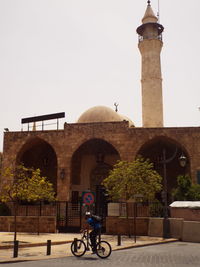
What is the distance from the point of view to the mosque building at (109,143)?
72.3ft

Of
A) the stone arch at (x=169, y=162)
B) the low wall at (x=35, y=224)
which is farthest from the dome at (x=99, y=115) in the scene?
the low wall at (x=35, y=224)

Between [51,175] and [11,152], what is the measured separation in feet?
14.8

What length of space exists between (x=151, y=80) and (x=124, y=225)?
14666mm

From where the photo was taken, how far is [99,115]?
91.2 ft

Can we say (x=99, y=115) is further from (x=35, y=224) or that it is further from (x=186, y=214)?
(x=186, y=214)

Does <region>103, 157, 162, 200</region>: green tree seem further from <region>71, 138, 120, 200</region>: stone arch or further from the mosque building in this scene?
<region>71, 138, 120, 200</region>: stone arch

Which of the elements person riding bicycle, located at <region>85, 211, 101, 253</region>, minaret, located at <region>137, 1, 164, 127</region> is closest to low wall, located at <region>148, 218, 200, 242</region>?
person riding bicycle, located at <region>85, 211, 101, 253</region>

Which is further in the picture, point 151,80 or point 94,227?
point 151,80

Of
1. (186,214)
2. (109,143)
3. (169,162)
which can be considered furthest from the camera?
(169,162)

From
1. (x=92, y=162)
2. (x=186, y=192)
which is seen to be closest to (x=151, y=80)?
(x=92, y=162)

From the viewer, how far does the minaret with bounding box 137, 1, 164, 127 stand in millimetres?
26567

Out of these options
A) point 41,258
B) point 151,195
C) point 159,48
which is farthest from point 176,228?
point 159,48

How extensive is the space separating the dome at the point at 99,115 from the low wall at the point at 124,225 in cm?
1279

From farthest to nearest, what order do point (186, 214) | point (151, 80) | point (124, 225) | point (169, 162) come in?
point (151, 80)
point (169, 162)
point (124, 225)
point (186, 214)
